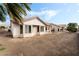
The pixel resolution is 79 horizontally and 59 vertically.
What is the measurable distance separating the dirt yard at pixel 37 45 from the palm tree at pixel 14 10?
260mm

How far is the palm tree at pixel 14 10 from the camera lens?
924 centimetres

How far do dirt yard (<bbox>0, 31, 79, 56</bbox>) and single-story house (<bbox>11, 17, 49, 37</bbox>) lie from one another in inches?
3.0

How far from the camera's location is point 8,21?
9281 mm

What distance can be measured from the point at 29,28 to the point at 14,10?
1.15 ft

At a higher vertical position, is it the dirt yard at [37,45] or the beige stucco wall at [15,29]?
the beige stucco wall at [15,29]

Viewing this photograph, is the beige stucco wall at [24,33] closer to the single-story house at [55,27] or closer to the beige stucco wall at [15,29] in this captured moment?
the beige stucco wall at [15,29]

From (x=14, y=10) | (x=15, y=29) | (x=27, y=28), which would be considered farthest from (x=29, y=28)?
(x=14, y=10)

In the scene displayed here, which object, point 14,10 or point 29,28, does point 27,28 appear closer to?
point 29,28

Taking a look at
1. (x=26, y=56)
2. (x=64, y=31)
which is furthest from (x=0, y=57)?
(x=64, y=31)

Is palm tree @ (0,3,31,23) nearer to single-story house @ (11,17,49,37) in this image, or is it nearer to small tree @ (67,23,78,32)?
single-story house @ (11,17,49,37)

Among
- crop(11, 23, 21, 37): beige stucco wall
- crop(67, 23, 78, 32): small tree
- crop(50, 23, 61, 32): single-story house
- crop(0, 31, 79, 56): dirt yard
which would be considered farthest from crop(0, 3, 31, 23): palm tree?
crop(67, 23, 78, 32): small tree

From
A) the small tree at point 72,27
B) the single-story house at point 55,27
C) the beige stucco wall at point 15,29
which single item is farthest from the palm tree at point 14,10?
the small tree at point 72,27

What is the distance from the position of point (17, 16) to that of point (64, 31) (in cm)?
74

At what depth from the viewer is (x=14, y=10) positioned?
925cm
